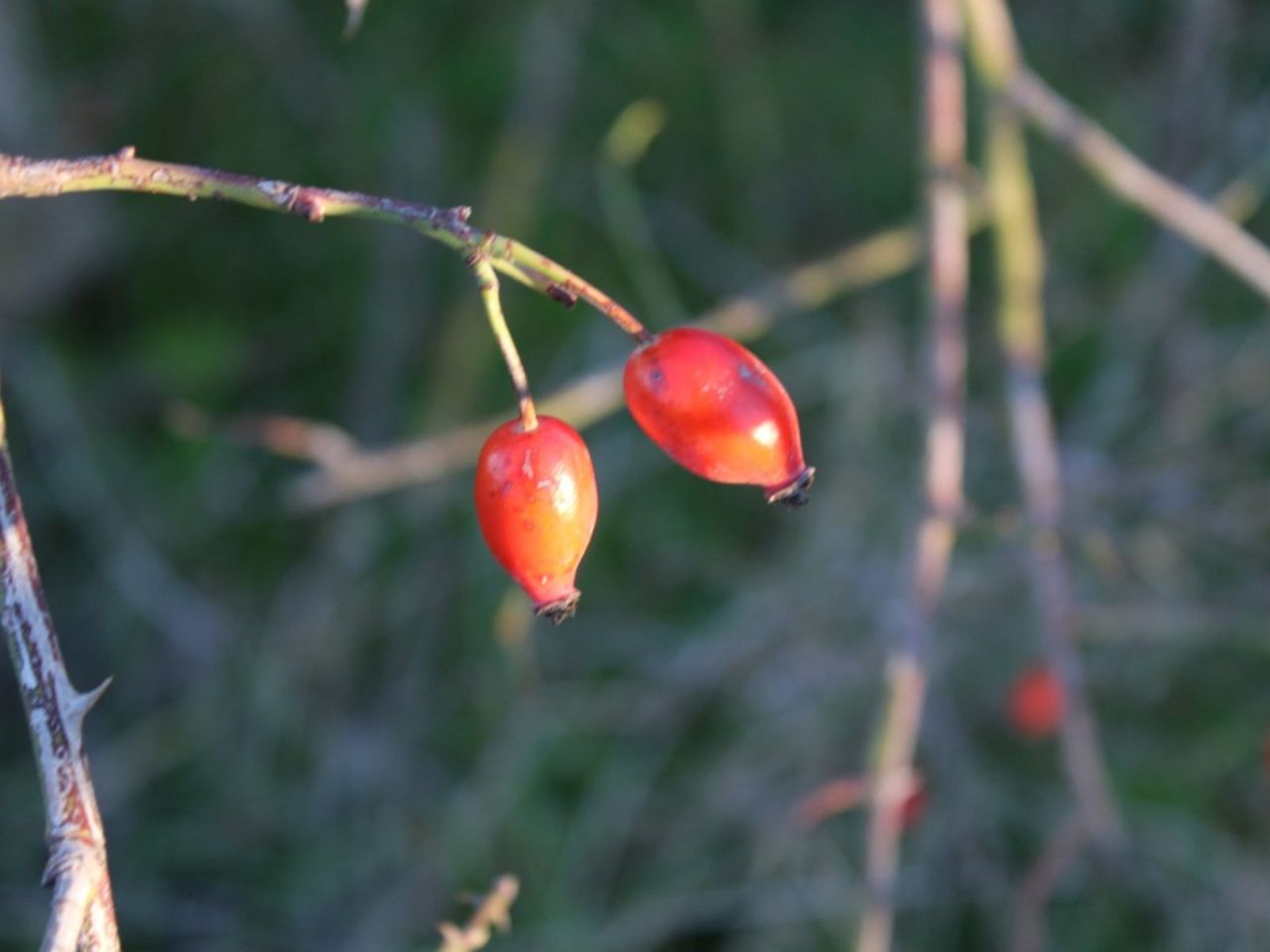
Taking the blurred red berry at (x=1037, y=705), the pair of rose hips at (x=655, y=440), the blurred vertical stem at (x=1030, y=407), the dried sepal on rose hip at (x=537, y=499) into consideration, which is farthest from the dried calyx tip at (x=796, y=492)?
the blurred red berry at (x=1037, y=705)

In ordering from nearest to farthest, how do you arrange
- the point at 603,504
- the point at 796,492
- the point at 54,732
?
the point at 54,732 → the point at 796,492 → the point at 603,504

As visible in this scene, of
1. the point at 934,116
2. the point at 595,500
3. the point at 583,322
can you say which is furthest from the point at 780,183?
the point at 595,500

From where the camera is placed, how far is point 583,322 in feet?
10.5

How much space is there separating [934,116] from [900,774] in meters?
0.98

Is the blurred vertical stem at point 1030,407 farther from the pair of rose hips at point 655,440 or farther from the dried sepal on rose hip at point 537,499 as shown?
the dried sepal on rose hip at point 537,499

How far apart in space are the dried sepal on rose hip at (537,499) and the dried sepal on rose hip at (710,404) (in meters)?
0.07

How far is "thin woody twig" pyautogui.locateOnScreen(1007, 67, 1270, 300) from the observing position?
168 centimetres

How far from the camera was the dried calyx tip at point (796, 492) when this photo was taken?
107 cm

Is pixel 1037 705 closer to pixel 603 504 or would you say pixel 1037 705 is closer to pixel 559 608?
pixel 603 504

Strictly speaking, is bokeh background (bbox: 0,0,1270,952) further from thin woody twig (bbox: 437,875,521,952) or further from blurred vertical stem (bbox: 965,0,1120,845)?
thin woody twig (bbox: 437,875,521,952)

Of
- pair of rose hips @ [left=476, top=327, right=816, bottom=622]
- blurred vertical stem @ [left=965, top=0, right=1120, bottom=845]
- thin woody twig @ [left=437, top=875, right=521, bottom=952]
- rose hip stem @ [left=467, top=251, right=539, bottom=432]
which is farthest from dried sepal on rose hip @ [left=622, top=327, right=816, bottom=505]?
blurred vertical stem @ [left=965, top=0, right=1120, bottom=845]

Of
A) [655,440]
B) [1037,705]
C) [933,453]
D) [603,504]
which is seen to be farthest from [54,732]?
[603,504]

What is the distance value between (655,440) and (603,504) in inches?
82.8

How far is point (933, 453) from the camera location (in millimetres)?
1800
